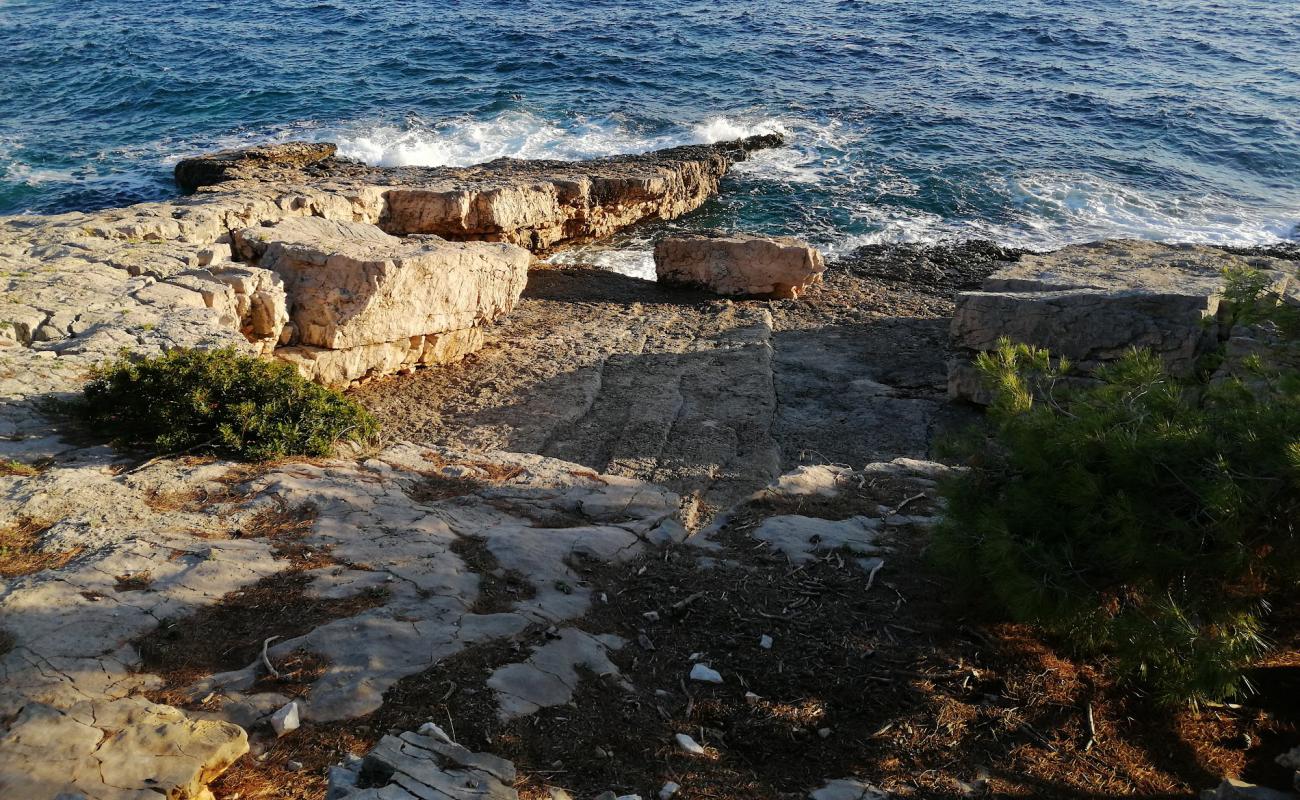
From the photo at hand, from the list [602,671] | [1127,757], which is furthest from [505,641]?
[1127,757]

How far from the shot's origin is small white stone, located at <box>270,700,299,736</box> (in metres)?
4.65

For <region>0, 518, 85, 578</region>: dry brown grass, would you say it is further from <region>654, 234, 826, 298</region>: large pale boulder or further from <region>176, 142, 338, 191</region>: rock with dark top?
<region>176, 142, 338, 191</region>: rock with dark top

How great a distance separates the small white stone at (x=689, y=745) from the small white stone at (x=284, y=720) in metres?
2.00

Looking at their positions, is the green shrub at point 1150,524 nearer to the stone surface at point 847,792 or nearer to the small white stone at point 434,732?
the stone surface at point 847,792

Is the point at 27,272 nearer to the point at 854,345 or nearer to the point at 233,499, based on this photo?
the point at 233,499

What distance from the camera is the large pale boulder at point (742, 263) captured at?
15773mm

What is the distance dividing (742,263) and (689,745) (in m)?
11.8

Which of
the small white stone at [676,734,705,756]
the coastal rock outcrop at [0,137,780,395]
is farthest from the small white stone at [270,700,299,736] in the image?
the coastal rock outcrop at [0,137,780,395]

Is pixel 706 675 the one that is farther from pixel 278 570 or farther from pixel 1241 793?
pixel 278 570

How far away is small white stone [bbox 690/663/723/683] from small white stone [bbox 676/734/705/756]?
0.57 meters

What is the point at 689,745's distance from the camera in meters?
4.92

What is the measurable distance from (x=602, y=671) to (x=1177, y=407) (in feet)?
11.9

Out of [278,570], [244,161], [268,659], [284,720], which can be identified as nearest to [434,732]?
[284,720]

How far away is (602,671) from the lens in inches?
216
